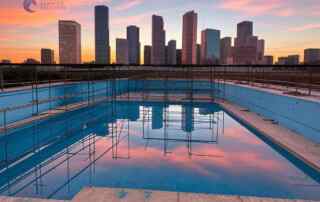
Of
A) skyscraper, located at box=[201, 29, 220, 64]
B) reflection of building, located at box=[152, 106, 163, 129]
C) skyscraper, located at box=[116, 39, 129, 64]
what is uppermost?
skyscraper, located at box=[201, 29, 220, 64]

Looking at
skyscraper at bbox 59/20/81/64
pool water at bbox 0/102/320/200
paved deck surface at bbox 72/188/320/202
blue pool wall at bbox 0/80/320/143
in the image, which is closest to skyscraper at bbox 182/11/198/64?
skyscraper at bbox 59/20/81/64

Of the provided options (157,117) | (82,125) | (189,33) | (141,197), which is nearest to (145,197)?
(141,197)

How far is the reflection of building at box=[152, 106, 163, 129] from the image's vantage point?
5918 millimetres

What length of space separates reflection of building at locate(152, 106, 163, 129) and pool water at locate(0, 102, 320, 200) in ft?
0.75

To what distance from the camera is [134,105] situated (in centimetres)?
849

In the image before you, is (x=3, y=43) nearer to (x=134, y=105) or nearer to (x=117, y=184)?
(x=134, y=105)

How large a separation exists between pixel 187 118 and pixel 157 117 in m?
0.88

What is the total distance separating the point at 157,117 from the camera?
22.7ft

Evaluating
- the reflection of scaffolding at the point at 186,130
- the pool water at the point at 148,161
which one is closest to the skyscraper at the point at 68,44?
the pool water at the point at 148,161

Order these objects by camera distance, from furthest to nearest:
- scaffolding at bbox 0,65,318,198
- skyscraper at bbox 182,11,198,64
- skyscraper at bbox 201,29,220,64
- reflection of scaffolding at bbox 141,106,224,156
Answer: skyscraper at bbox 201,29,220,64 → skyscraper at bbox 182,11,198,64 → reflection of scaffolding at bbox 141,106,224,156 → scaffolding at bbox 0,65,318,198

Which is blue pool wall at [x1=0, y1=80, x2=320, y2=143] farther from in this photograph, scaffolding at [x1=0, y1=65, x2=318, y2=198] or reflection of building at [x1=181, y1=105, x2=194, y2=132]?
reflection of building at [x1=181, y1=105, x2=194, y2=132]

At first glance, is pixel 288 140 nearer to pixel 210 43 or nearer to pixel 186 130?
pixel 186 130

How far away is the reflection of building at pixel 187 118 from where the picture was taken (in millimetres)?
5538

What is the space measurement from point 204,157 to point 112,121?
10.7 ft
